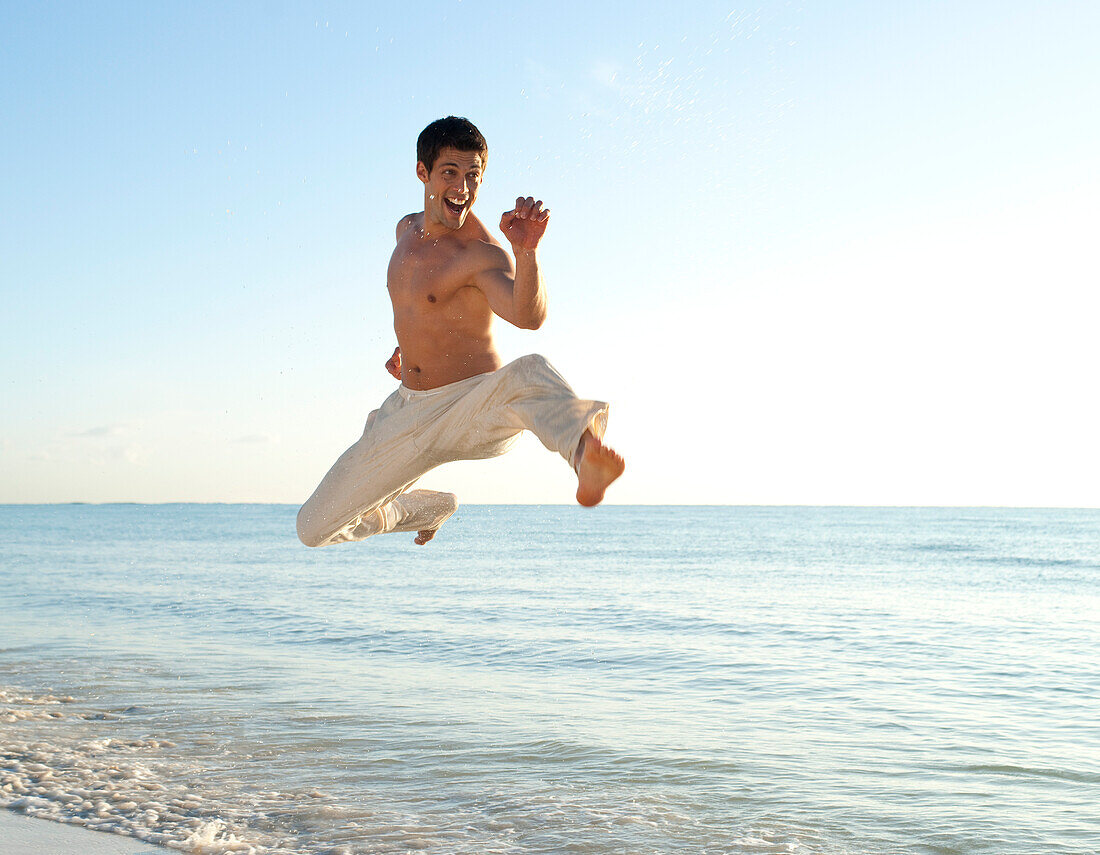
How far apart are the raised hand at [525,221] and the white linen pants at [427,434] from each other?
0.70 metres

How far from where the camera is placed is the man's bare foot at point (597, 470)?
3840mm

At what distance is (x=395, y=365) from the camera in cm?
567

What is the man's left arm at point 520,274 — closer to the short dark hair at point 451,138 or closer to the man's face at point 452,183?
the man's face at point 452,183

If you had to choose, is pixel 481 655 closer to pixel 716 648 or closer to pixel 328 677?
pixel 328 677

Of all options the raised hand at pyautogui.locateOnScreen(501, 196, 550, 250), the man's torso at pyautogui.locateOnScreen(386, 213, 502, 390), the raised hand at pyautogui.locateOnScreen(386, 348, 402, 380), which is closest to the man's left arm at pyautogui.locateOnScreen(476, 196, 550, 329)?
the raised hand at pyautogui.locateOnScreen(501, 196, 550, 250)

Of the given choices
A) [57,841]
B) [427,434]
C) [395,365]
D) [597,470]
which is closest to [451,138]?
[427,434]

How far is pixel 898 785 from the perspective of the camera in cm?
693

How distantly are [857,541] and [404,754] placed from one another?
47.9 m

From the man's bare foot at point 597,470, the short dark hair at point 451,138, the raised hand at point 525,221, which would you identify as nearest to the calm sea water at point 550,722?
the man's bare foot at point 597,470

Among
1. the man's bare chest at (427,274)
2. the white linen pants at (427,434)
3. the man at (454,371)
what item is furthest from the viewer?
the man's bare chest at (427,274)

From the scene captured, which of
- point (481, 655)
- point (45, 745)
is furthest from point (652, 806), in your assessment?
point (481, 655)

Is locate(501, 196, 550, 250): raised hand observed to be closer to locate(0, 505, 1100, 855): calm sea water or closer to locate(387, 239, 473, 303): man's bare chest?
locate(387, 239, 473, 303): man's bare chest

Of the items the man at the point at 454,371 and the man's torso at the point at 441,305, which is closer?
the man at the point at 454,371

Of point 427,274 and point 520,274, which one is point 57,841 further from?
point 520,274
